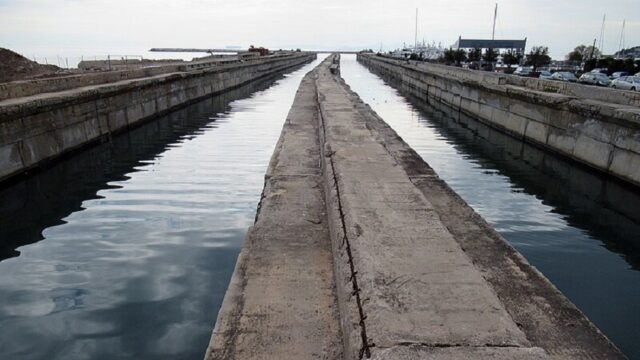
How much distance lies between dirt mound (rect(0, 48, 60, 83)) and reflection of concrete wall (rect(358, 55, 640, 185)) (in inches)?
1169

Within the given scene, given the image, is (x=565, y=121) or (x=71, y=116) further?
(x=565, y=121)

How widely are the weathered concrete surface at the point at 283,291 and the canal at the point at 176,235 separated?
34.8 inches

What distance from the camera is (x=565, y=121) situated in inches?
588

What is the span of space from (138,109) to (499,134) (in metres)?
15.4

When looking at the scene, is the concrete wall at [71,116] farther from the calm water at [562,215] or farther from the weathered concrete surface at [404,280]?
the calm water at [562,215]

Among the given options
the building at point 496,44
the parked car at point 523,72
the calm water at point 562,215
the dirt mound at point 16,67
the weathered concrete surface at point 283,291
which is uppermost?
the building at point 496,44

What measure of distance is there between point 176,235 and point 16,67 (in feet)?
117

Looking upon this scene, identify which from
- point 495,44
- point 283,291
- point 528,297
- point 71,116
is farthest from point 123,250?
point 495,44

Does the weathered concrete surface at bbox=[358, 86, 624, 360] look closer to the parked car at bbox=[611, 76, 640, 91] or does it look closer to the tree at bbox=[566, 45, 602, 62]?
the parked car at bbox=[611, 76, 640, 91]

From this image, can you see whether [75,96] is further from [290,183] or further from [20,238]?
[290,183]

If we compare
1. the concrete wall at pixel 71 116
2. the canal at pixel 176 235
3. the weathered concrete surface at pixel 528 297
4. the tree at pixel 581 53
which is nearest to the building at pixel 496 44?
the tree at pixel 581 53

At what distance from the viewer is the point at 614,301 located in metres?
6.27

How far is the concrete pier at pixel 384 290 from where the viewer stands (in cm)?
316

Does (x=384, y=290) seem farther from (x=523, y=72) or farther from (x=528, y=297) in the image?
(x=523, y=72)
